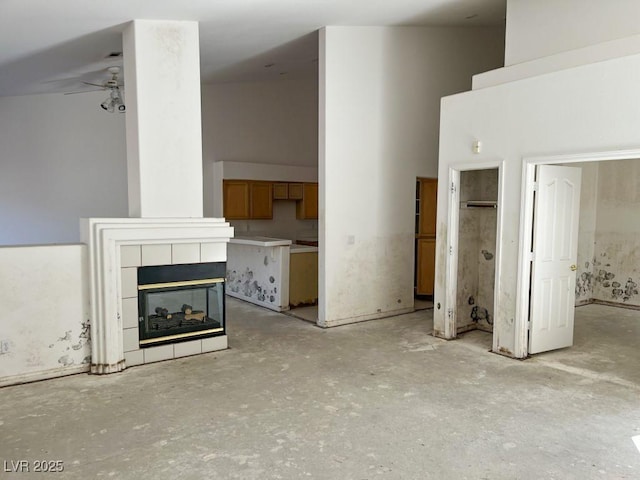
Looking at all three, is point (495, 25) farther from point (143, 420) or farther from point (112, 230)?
point (143, 420)

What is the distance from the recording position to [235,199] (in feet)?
27.7

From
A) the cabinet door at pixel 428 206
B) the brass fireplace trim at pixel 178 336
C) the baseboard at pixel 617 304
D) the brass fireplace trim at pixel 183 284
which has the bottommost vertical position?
the baseboard at pixel 617 304

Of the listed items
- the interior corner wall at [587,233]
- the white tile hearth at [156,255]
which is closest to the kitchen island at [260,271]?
the white tile hearth at [156,255]

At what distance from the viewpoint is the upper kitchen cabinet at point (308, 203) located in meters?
9.29

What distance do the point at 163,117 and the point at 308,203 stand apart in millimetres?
5149

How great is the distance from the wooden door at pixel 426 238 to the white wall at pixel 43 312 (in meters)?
4.73

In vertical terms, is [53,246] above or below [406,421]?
above

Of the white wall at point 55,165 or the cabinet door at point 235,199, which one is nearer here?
the white wall at point 55,165

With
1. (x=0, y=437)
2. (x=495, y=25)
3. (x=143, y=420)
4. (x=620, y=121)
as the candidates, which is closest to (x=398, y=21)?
(x=495, y=25)

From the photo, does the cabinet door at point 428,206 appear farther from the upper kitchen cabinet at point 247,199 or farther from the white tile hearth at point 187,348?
the white tile hearth at point 187,348

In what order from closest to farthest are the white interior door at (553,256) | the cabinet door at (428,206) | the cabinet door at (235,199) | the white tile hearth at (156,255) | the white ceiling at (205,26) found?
the white ceiling at (205,26) < the white tile hearth at (156,255) < the white interior door at (553,256) < the cabinet door at (428,206) < the cabinet door at (235,199)

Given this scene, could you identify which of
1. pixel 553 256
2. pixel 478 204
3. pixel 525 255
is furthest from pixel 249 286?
pixel 553 256

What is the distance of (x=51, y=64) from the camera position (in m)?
5.55

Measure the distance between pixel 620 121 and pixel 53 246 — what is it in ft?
15.7
